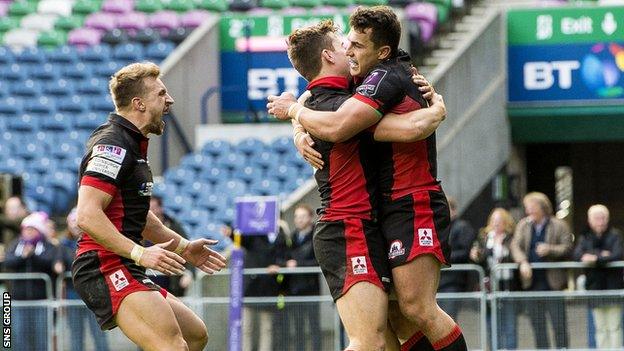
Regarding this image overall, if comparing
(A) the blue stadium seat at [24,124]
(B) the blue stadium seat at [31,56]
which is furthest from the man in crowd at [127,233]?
(B) the blue stadium seat at [31,56]

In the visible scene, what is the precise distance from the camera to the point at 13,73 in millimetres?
23094

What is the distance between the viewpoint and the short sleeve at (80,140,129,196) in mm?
8177

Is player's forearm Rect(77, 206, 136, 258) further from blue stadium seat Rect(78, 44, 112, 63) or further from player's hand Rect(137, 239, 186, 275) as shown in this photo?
blue stadium seat Rect(78, 44, 112, 63)

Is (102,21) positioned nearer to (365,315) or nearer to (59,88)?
(59,88)

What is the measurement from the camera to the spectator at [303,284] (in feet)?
47.8

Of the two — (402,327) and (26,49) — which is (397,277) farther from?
(26,49)

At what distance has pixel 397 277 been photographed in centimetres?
818

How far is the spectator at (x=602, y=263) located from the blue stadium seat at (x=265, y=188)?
5.40 metres

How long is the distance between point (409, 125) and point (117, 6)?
17.4m

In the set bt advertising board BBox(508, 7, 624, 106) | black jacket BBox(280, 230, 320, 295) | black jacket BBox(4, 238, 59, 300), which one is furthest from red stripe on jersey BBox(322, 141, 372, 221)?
bt advertising board BBox(508, 7, 624, 106)

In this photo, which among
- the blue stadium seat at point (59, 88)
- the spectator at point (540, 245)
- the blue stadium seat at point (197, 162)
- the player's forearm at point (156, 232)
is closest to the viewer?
the player's forearm at point (156, 232)

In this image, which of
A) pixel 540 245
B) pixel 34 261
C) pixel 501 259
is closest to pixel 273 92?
pixel 34 261

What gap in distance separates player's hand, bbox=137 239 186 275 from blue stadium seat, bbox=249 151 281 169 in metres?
11.8

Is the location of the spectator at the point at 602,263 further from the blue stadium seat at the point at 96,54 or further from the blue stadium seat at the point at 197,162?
the blue stadium seat at the point at 96,54
